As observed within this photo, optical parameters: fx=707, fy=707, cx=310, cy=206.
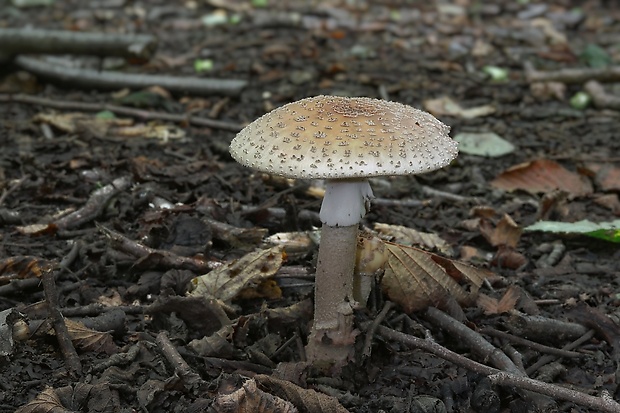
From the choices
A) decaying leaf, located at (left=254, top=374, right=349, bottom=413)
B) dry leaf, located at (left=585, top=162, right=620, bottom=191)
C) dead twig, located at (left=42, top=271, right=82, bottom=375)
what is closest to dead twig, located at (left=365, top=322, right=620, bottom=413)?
decaying leaf, located at (left=254, top=374, right=349, bottom=413)

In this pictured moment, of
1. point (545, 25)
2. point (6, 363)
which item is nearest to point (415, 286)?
point (6, 363)

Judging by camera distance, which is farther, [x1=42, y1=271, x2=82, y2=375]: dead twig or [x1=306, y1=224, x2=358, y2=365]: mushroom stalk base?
[x1=306, y1=224, x2=358, y2=365]: mushroom stalk base

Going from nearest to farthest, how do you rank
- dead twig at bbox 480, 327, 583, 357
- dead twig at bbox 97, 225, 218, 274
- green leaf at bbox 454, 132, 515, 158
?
dead twig at bbox 480, 327, 583, 357 → dead twig at bbox 97, 225, 218, 274 → green leaf at bbox 454, 132, 515, 158

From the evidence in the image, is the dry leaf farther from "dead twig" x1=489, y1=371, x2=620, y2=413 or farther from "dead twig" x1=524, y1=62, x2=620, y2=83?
"dead twig" x1=489, y1=371, x2=620, y2=413

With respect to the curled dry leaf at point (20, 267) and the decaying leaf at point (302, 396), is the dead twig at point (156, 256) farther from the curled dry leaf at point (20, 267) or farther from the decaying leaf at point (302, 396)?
the decaying leaf at point (302, 396)

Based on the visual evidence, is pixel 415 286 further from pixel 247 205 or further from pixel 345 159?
pixel 247 205

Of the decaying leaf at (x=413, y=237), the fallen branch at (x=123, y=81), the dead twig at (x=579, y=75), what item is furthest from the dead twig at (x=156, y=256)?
the dead twig at (x=579, y=75)

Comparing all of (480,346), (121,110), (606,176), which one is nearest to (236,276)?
(480,346)
